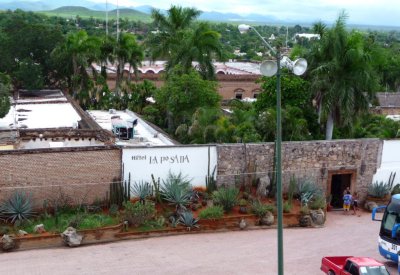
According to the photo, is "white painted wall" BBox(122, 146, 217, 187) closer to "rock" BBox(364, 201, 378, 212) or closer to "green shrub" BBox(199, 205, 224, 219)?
"green shrub" BBox(199, 205, 224, 219)

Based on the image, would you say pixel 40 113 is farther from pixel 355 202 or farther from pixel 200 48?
pixel 355 202

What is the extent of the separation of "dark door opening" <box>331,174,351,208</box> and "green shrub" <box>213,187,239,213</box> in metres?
5.58

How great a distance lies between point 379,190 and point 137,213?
1071 cm

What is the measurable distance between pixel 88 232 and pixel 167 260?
9.81 ft

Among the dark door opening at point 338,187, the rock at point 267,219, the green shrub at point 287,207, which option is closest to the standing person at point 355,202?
the dark door opening at point 338,187

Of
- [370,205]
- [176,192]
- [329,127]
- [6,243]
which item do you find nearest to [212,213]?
[176,192]

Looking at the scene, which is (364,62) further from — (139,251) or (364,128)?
(139,251)

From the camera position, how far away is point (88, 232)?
728 inches

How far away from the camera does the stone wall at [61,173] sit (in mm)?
19609

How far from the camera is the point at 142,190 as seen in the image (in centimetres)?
2080

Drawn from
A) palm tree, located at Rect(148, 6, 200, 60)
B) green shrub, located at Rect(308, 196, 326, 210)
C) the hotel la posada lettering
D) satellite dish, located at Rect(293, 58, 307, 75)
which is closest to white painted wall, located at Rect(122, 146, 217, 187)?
the hotel la posada lettering

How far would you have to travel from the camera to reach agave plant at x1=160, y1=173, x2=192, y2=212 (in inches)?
808

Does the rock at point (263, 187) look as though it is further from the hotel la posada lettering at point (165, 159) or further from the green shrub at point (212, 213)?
the hotel la posada lettering at point (165, 159)

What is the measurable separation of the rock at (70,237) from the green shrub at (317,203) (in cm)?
897
